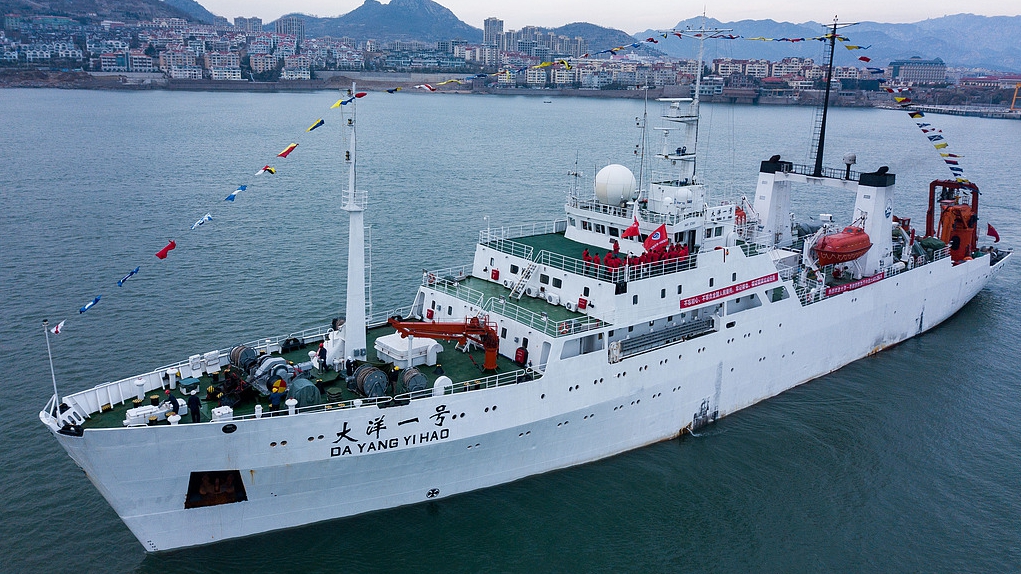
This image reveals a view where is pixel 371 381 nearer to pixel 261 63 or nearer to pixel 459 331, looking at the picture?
pixel 459 331

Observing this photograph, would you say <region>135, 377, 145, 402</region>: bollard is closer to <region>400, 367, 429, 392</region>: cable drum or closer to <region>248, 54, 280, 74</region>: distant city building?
<region>400, 367, 429, 392</region>: cable drum

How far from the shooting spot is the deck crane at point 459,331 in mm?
17406

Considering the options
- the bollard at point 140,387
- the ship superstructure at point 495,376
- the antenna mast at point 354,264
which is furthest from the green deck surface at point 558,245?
the bollard at point 140,387

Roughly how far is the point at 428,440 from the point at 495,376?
213 centimetres

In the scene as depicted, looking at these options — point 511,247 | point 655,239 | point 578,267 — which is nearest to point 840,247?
point 655,239

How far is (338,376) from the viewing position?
17344 mm

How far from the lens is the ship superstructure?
14.8 metres

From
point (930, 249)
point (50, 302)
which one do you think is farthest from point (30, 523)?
point (930, 249)

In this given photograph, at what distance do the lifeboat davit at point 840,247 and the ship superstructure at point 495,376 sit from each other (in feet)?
0.58

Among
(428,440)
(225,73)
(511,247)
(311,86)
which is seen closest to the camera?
(428,440)


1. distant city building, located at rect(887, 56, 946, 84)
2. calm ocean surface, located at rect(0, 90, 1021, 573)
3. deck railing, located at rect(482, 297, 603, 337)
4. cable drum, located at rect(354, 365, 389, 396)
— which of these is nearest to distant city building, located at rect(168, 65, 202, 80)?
calm ocean surface, located at rect(0, 90, 1021, 573)

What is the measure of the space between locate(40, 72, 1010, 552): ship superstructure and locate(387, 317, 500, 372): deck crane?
0.05 metres

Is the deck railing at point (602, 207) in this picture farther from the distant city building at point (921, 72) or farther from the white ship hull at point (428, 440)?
the distant city building at point (921, 72)

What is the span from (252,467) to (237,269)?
19683 mm
